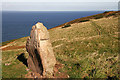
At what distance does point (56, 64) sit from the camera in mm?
15531

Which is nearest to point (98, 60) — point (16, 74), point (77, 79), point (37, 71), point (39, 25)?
point (77, 79)

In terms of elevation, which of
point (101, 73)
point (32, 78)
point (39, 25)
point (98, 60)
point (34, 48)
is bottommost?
point (32, 78)

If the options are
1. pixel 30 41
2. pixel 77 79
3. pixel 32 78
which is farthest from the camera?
pixel 30 41

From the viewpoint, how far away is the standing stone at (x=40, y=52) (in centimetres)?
1370

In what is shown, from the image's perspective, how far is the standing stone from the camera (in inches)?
539

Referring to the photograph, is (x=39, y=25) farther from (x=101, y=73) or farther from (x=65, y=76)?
(x=101, y=73)

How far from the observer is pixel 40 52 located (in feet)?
44.5

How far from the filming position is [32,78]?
541 inches

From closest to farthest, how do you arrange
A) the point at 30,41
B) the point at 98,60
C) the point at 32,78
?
1. the point at 32,78
2. the point at 30,41
3. the point at 98,60

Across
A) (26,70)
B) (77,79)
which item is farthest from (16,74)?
(77,79)

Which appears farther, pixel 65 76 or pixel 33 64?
pixel 33 64

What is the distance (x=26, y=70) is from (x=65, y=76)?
5882mm

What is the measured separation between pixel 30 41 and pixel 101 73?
32.4 ft

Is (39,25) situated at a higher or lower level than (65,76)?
higher
